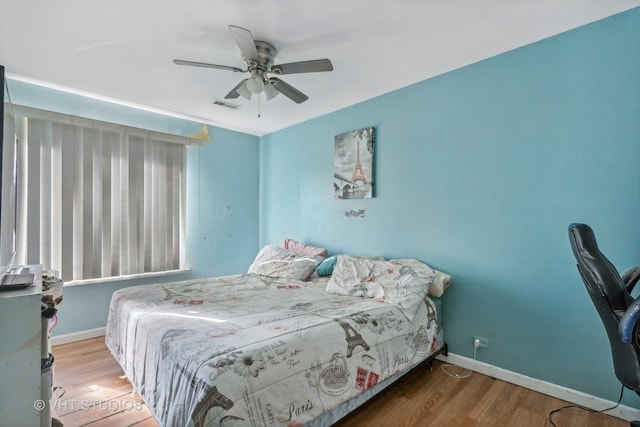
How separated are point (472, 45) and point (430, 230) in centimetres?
148

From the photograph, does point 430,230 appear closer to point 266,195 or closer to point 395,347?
point 395,347

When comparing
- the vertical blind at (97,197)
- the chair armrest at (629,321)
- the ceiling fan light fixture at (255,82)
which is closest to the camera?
the chair armrest at (629,321)

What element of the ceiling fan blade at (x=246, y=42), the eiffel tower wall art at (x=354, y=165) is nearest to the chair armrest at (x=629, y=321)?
the eiffel tower wall art at (x=354, y=165)

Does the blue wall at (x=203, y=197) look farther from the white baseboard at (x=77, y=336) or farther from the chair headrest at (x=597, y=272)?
the chair headrest at (x=597, y=272)

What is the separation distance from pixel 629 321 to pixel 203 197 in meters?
3.98

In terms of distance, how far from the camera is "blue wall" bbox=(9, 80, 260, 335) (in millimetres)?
3037

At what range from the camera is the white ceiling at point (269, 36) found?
1847 millimetres

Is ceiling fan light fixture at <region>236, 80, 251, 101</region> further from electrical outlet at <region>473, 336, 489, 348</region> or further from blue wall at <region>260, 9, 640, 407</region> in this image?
electrical outlet at <region>473, 336, 489, 348</region>

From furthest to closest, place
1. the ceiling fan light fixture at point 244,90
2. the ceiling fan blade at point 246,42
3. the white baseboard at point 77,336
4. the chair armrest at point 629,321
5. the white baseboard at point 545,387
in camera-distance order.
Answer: the white baseboard at point 77,336, the ceiling fan light fixture at point 244,90, the white baseboard at point 545,387, the ceiling fan blade at point 246,42, the chair armrest at point 629,321

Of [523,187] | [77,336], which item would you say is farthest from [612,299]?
[77,336]

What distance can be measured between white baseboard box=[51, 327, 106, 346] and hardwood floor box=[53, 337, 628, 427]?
672 mm

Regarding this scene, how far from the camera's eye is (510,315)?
89.7 inches

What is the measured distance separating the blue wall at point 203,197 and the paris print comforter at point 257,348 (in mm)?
1019

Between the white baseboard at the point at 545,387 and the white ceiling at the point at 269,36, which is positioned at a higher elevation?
the white ceiling at the point at 269,36
